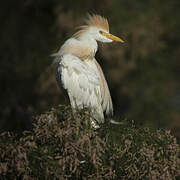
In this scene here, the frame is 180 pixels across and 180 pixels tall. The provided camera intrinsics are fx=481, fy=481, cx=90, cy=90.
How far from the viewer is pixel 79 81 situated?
198 inches

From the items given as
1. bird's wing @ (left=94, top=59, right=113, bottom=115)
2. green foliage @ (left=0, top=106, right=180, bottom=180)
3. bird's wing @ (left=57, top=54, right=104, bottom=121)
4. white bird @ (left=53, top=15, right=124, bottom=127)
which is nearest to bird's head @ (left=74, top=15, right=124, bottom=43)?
white bird @ (left=53, top=15, right=124, bottom=127)

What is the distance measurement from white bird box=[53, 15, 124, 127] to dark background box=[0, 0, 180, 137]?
17.5 feet

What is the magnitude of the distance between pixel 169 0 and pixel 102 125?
421 inches

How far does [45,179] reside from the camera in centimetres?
368

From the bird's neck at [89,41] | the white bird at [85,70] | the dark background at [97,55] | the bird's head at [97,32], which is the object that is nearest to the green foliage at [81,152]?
the white bird at [85,70]

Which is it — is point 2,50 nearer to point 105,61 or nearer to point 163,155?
point 105,61

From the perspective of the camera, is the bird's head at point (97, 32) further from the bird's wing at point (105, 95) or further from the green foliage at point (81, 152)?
the green foliage at point (81, 152)

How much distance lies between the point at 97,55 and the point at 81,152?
857cm

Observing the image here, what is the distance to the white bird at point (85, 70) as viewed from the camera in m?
4.99

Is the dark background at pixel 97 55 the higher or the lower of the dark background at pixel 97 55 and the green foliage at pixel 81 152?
the higher

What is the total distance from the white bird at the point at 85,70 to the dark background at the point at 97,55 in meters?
5.33

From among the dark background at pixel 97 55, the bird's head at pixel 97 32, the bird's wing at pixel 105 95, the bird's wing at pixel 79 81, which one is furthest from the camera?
the dark background at pixel 97 55

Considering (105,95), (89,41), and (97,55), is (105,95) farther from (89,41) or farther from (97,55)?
(97,55)

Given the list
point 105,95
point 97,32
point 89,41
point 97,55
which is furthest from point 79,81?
point 97,55
